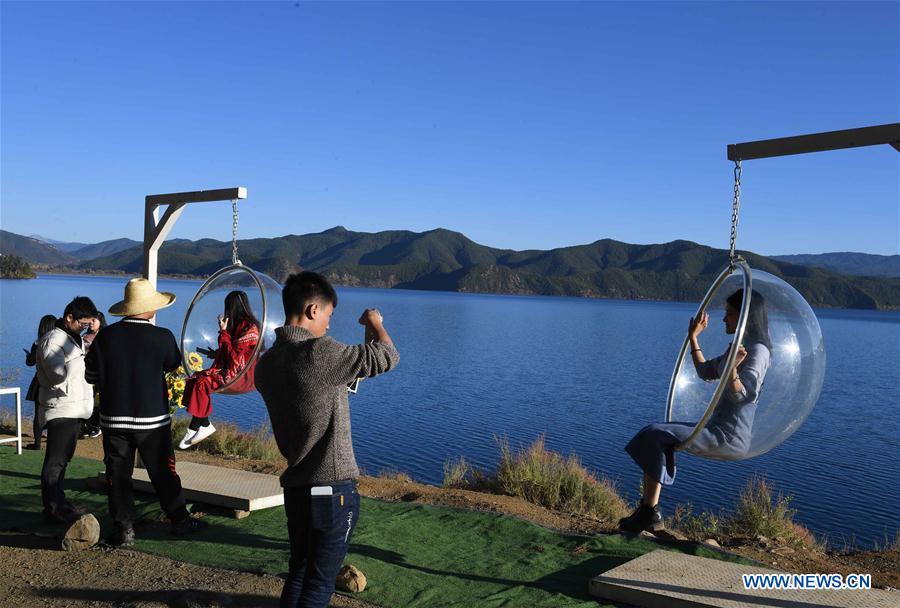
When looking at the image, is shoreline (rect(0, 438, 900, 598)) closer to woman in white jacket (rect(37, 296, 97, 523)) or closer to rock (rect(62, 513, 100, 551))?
rock (rect(62, 513, 100, 551))

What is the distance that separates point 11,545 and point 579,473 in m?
6.20

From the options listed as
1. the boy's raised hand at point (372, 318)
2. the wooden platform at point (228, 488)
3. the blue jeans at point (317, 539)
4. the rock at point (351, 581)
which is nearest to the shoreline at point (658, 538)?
the wooden platform at point (228, 488)

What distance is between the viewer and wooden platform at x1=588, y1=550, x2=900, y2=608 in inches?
201

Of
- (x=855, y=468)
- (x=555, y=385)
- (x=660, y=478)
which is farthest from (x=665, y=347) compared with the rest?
(x=660, y=478)

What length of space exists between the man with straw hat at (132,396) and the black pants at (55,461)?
0.93 metres

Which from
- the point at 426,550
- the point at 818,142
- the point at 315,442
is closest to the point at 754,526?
the point at 426,550

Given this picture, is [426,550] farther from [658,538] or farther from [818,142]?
[818,142]

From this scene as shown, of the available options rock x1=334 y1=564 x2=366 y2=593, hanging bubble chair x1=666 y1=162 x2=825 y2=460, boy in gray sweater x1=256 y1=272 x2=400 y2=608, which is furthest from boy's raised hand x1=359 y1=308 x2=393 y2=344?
hanging bubble chair x1=666 y1=162 x2=825 y2=460

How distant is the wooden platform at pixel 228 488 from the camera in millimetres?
7215

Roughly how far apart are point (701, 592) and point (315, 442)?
2.80 m

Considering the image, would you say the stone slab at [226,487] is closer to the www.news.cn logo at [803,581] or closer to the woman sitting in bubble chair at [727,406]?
the woman sitting in bubble chair at [727,406]

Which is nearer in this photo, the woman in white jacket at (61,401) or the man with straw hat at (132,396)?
the man with straw hat at (132,396)

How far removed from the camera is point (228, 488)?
7547mm

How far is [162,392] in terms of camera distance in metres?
6.30
